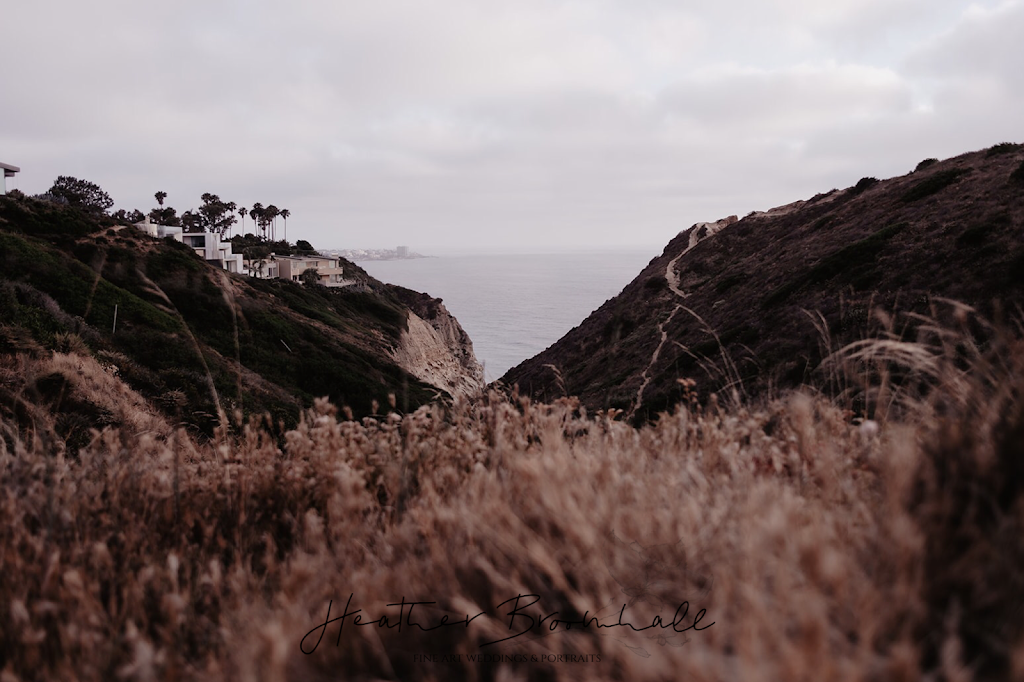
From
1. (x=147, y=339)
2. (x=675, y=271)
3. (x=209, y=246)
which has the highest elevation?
(x=209, y=246)

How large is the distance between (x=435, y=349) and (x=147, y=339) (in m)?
57.5

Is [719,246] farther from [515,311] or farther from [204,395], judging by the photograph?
[515,311]

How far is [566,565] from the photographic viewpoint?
2074 mm

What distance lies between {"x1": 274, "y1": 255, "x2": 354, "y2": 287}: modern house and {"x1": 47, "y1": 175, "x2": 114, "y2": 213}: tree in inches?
1010

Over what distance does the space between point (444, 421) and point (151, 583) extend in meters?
2.33

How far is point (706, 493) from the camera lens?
255 centimetres

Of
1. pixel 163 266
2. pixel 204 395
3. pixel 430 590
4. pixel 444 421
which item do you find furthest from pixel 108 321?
pixel 430 590

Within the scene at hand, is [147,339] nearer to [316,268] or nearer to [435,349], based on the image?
[435,349]

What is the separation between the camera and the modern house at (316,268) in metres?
97.5

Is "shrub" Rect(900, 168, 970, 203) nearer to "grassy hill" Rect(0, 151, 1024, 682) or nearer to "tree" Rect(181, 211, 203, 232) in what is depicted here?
"grassy hill" Rect(0, 151, 1024, 682)

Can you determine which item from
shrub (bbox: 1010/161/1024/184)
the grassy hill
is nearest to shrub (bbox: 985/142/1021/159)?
shrub (bbox: 1010/161/1024/184)

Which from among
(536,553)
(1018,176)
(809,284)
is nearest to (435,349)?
(809,284)

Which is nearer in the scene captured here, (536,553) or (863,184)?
(536,553)

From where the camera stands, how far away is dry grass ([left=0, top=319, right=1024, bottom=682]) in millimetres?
1528
